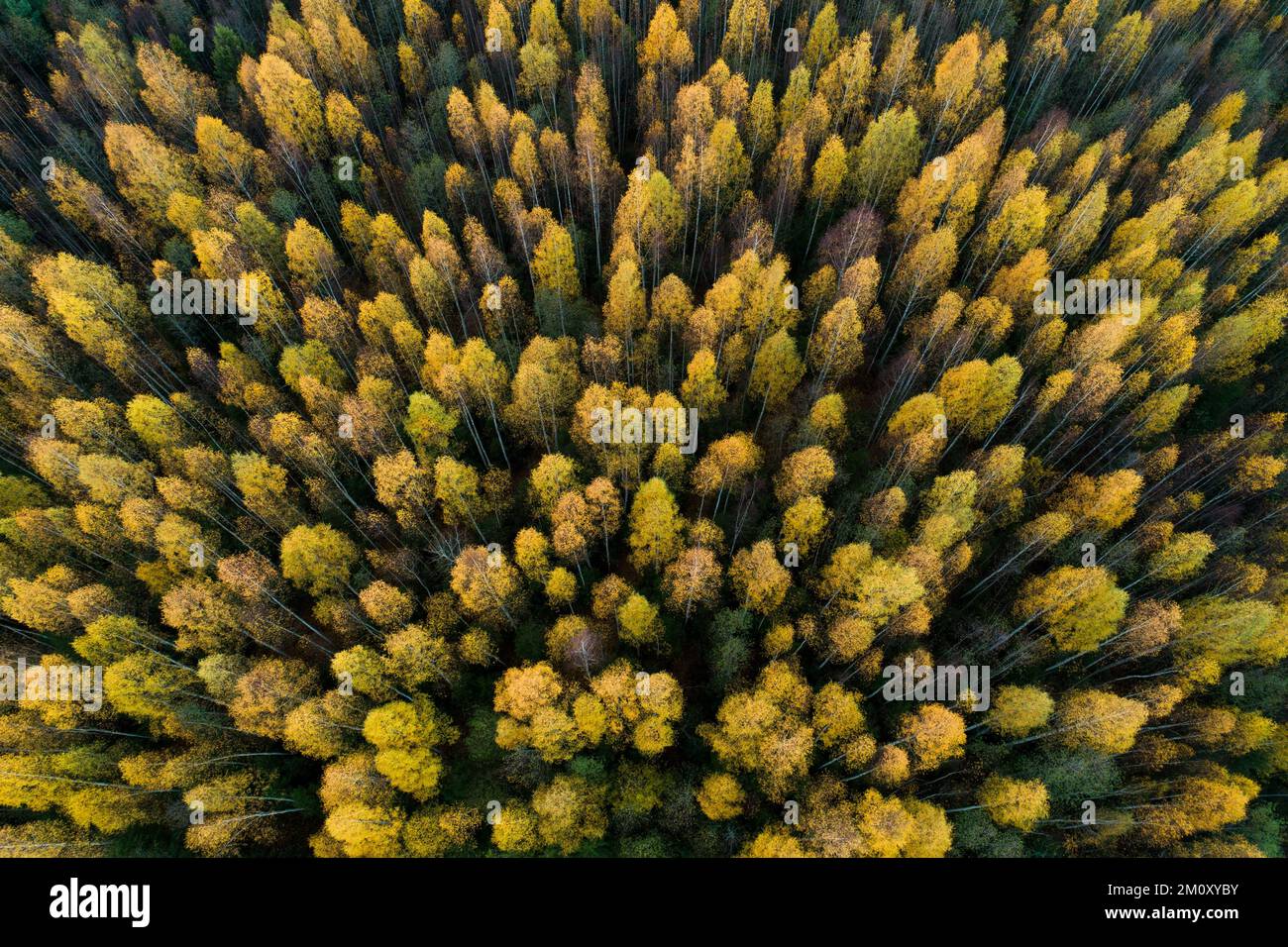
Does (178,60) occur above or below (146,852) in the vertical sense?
above

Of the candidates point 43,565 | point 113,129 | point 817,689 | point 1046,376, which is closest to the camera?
point 817,689

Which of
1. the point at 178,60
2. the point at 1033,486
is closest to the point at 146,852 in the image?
the point at 1033,486

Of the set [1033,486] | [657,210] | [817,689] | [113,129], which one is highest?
[113,129]

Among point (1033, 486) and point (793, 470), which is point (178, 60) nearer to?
point (793, 470)

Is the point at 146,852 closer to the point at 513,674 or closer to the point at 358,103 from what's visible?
the point at 513,674

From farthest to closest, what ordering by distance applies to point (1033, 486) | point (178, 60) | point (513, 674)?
point (178, 60) → point (1033, 486) → point (513, 674)

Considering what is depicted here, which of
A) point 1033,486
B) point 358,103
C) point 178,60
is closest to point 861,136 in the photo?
point 1033,486

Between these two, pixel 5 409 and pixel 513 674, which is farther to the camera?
pixel 5 409
